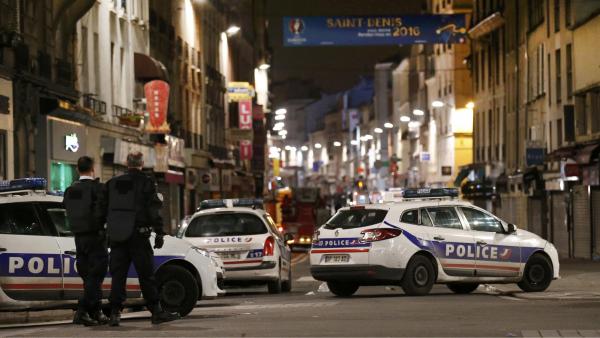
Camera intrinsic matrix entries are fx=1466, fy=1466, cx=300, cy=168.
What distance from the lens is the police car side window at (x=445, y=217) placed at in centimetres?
2280

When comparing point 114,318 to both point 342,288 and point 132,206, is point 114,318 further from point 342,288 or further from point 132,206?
point 342,288

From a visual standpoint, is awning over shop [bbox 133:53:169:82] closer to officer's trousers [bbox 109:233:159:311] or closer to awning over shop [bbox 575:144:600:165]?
awning over shop [bbox 575:144:600:165]

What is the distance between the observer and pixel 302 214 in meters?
61.8

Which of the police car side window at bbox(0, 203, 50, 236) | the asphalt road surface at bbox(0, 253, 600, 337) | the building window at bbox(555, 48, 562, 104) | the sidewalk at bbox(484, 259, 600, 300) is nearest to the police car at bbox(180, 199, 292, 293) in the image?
the asphalt road surface at bbox(0, 253, 600, 337)

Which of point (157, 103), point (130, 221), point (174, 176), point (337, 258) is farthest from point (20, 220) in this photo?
point (174, 176)

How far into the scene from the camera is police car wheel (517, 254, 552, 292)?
23.4m

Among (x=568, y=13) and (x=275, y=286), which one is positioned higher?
(x=568, y=13)

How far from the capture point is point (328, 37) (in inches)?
2375

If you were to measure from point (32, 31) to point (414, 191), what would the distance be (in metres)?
12.0

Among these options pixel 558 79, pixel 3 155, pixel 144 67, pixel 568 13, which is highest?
pixel 568 13

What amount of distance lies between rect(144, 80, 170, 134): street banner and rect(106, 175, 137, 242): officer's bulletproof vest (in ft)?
101

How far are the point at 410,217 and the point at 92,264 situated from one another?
826 centimetres

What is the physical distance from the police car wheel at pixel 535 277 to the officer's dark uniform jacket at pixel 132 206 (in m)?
9.72

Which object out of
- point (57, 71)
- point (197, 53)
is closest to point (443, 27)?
point (197, 53)
